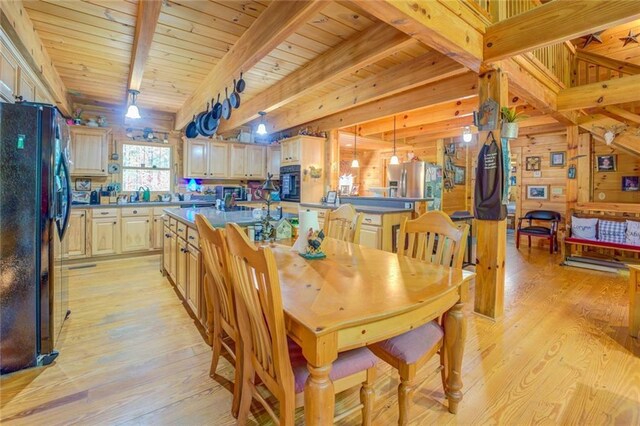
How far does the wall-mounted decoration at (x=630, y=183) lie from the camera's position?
521cm

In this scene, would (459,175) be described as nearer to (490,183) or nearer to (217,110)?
(490,183)

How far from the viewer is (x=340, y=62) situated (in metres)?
2.93

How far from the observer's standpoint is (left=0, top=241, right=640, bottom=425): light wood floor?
165cm

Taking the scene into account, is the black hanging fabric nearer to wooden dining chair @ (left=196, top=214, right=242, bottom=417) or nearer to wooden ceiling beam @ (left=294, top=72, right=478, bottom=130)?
wooden ceiling beam @ (left=294, top=72, right=478, bottom=130)

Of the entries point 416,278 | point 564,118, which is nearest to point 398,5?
point 416,278

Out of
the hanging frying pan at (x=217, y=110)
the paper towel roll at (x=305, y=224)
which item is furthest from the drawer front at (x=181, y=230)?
the hanging frying pan at (x=217, y=110)

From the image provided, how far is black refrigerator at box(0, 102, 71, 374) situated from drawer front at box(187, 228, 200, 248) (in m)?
0.89

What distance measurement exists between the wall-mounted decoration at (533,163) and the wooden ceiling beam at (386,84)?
13.6 feet

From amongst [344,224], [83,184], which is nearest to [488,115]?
[344,224]

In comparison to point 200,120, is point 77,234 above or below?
below

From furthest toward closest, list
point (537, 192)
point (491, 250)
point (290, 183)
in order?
point (537, 192) < point (290, 183) < point (491, 250)

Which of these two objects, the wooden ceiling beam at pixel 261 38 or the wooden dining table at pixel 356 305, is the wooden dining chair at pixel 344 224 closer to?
the wooden dining table at pixel 356 305

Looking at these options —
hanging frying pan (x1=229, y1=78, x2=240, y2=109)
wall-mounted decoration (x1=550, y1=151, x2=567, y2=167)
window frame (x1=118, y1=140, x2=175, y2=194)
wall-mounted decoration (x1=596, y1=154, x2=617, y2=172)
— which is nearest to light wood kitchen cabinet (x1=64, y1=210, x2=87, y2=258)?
window frame (x1=118, y1=140, x2=175, y2=194)

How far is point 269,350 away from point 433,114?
505cm
